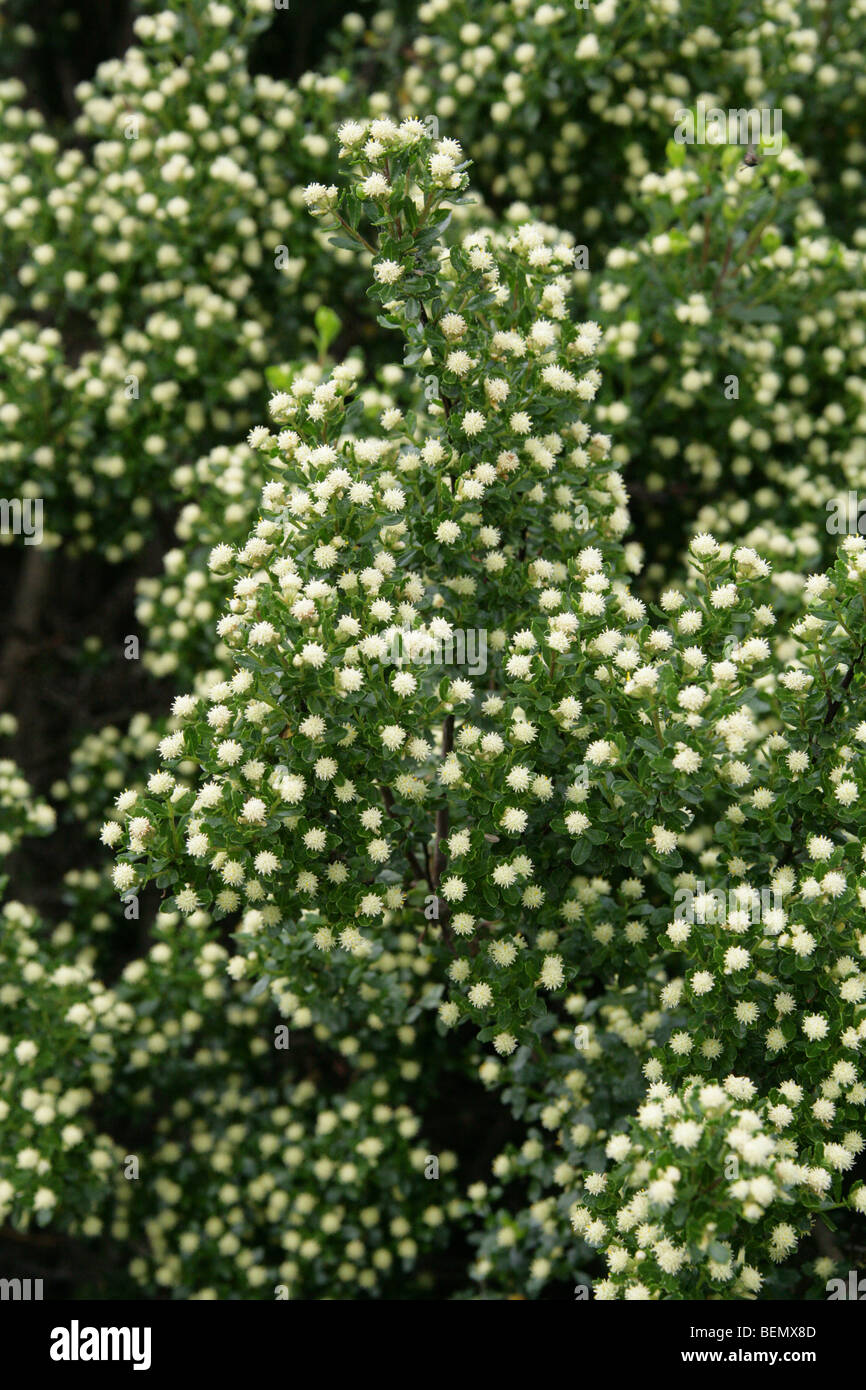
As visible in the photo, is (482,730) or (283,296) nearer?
(482,730)

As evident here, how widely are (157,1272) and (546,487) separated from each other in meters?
4.56

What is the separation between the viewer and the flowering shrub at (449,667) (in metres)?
3.86

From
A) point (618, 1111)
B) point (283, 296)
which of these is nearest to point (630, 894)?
point (618, 1111)

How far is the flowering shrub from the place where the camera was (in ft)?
12.7

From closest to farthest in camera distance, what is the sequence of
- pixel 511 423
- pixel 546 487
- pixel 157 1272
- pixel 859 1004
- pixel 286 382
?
1. pixel 859 1004
2. pixel 511 423
3. pixel 546 487
4. pixel 286 382
5. pixel 157 1272

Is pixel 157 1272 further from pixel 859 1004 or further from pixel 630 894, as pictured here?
pixel 859 1004

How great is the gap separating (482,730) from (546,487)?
3.21 feet

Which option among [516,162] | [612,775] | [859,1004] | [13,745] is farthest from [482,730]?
[13,745]

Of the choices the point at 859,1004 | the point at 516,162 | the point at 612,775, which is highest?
the point at 516,162

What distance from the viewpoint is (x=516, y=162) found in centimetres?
750

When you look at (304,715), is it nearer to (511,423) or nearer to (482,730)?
(482,730)

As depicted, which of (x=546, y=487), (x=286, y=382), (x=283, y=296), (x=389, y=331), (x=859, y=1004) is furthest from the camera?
(x=389, y=331)

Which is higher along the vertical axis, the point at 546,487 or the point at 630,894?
the point at 546,487

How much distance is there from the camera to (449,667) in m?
4.41
